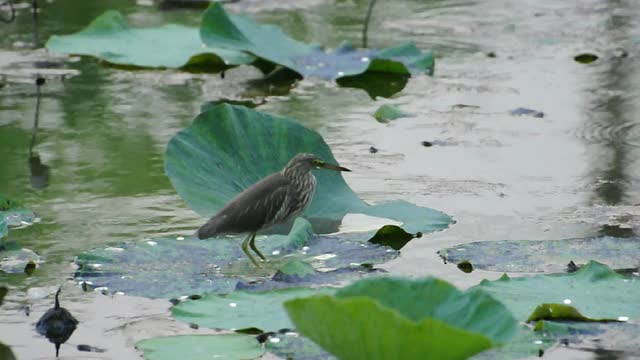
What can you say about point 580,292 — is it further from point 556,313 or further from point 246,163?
point 246,163

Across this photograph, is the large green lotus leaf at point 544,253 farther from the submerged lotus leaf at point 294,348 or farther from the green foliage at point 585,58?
the green foliage at point 585,58

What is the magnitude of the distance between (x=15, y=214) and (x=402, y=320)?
2.44 m

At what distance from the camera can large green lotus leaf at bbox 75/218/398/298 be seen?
14.3 feet

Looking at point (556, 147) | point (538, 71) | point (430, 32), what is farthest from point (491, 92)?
point (430, 32)

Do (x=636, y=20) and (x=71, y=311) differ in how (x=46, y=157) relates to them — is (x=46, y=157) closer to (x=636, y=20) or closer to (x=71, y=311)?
(x=71, y=311)

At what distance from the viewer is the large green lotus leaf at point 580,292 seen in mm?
4043

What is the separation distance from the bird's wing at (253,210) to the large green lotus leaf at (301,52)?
240cm

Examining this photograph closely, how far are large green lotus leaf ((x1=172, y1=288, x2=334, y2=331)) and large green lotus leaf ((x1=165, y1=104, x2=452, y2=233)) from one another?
92cm

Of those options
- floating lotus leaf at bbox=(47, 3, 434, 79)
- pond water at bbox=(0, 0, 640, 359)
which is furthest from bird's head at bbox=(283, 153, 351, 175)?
floating lotus leaf at bbox=(47, 3, 434, 79)

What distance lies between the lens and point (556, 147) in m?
6.35

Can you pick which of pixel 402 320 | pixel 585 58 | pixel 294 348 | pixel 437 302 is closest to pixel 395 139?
pixel 585 58

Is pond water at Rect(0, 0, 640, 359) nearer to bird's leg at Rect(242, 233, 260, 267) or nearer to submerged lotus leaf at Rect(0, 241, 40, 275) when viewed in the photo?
submerged lotus leaf at Rect(0, 241, 40, 275)

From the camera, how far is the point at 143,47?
783cm

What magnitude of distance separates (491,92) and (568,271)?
9.76 feet
